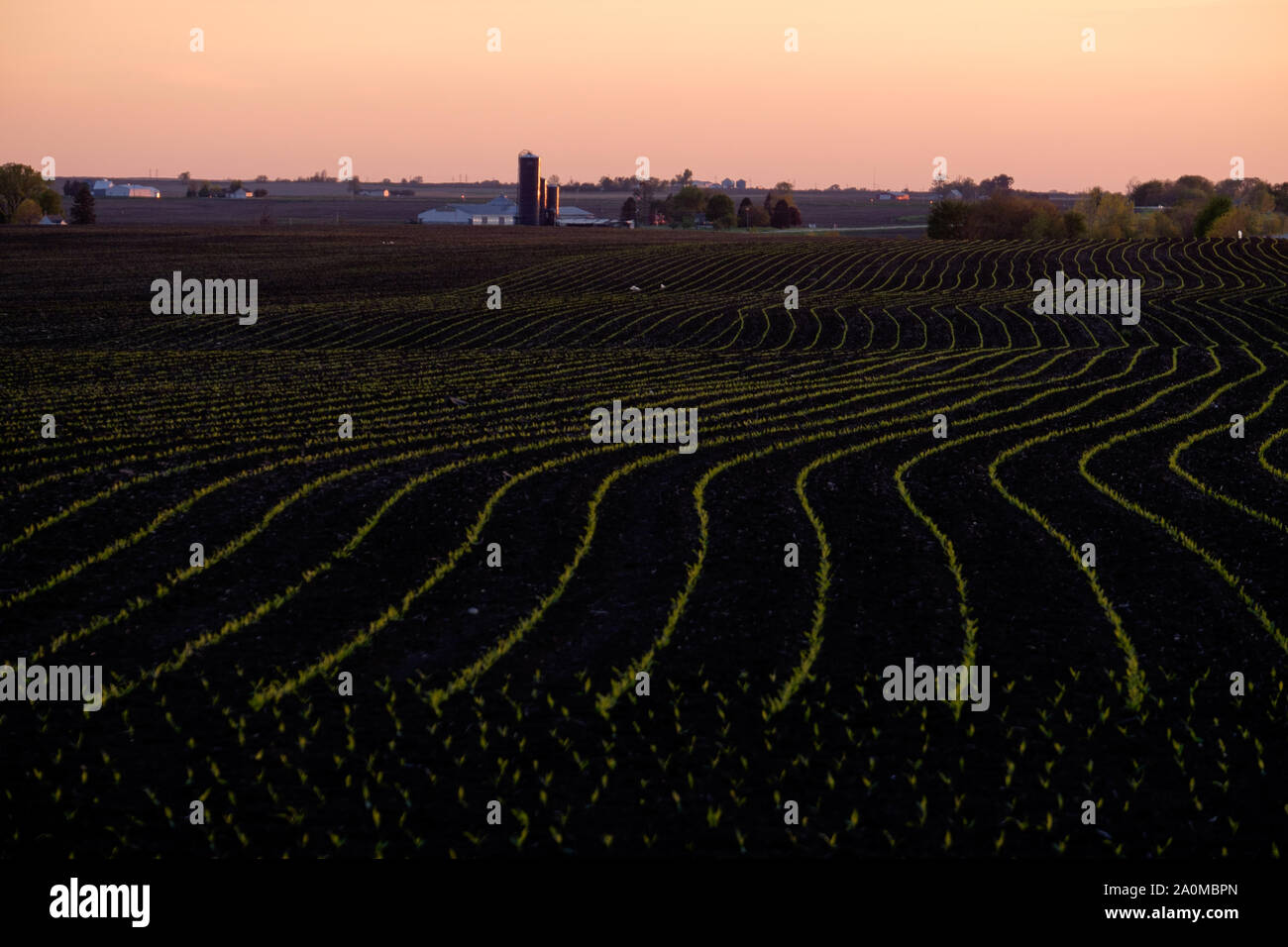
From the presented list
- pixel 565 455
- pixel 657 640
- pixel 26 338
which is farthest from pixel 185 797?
pixel 26 338

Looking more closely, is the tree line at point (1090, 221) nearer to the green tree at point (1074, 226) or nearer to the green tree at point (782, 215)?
the green tree at point (1074, 226)

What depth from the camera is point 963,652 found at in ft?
34.1

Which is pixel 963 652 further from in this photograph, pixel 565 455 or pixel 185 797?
pixel 565 455

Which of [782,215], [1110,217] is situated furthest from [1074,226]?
[782,215]

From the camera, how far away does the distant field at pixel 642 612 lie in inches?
309

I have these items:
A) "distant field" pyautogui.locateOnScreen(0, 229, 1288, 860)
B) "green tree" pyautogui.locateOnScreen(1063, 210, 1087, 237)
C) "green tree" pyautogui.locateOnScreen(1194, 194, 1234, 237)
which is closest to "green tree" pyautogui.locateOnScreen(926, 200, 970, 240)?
"green tree" pyautogui.locateOnScreen(1063, 210, 1087, 237)

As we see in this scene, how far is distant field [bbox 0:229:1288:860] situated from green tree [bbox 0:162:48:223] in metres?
109

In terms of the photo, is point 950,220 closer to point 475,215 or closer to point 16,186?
point 475,215

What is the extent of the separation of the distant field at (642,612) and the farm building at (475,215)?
476 feet
